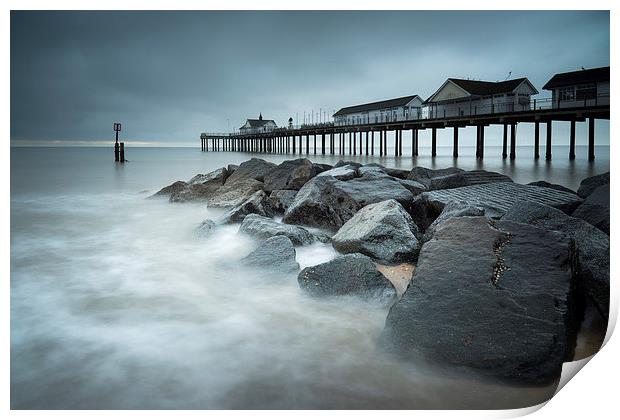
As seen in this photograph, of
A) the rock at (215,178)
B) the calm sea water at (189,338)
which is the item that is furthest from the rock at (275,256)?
the rock at (215,178)

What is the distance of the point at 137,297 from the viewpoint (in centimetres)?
316

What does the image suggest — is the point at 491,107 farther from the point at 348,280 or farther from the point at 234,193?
the point at 348,280

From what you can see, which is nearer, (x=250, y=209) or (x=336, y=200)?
(x=336, y=200)

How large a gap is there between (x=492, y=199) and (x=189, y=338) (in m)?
3.26

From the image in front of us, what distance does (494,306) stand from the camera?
2.29 m


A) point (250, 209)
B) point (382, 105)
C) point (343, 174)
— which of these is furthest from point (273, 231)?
point (382, 105)

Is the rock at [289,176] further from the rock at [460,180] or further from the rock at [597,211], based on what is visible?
the rock at [597,211]

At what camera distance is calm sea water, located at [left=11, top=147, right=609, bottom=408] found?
6.68 ft

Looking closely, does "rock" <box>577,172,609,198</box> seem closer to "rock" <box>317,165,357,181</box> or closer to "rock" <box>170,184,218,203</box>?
"rock" <box>317,165,357,181</box>

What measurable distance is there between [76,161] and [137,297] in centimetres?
883

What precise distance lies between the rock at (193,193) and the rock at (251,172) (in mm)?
368

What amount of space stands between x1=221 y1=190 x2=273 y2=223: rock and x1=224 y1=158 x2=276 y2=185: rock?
5.87 ft
